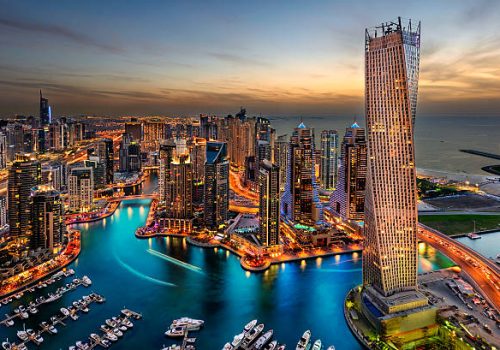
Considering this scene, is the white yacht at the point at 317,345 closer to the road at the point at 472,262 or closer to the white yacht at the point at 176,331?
the white yacht at the point at 176,331

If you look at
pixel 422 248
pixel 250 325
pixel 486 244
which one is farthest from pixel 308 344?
pixel 486 244

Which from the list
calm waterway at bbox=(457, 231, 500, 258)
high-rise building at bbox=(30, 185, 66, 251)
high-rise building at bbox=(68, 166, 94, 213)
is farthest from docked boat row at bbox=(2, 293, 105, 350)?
calm waterway at bbox=(457, 231, 500, 258)

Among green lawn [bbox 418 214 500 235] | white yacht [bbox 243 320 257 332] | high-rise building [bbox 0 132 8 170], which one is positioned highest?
high-rise building [bbox 0 132 8 170]

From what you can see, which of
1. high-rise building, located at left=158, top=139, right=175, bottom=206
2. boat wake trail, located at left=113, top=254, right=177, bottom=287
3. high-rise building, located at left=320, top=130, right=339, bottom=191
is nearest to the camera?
boat wake trail, located at left=113, top=254, right=177, bottom=287

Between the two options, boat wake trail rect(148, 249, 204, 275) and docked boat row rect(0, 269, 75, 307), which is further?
boat wake trail rect(148, 249, 204, 275)

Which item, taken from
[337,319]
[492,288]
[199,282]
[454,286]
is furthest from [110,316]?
[492,288]

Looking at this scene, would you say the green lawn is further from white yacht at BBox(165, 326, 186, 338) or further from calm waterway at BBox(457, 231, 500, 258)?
white yacht at BBox(165, 326, 186, 338)

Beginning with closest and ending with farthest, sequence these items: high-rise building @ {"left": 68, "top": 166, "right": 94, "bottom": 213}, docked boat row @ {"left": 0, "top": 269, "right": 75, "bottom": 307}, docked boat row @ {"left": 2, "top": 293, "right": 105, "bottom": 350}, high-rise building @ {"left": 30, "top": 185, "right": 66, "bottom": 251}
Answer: docked boat row @ {"left": 2, "top": 293, "right": 105, "bottom": 350}
docked boat row @ {"left": 0, "top": 269, "right": 75, "bottom": 307}
high-rise building @ {"left": 30, "top": 185, "right": 66, "bottom": 251}
high-rise building @ {"left": 68, "top": 166, "right": 94, "bottom": 213}
